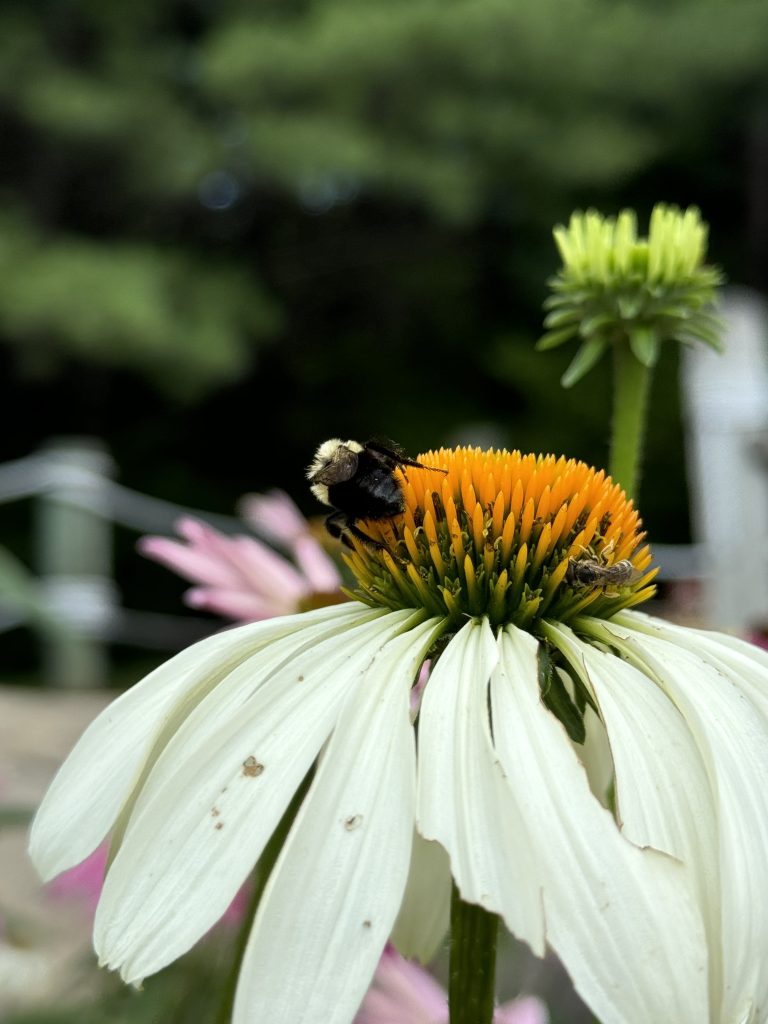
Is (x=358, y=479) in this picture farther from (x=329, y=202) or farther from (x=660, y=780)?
(x=329, y=202)

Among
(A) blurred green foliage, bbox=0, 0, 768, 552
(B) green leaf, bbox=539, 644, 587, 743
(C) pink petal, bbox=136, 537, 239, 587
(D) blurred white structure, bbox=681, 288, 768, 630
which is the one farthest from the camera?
(A) blurred green foliage, bbox=0, 0, 768, 552

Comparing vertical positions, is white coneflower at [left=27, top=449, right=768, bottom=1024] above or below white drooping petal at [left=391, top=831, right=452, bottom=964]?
above

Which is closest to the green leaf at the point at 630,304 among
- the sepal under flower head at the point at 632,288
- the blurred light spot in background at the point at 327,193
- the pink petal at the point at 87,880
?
the sepal under flower head at the point at 632,288

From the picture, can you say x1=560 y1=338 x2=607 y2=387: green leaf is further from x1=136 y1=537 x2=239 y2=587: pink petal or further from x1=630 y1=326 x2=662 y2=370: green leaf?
x1=136 y1=537 x2=239 y2=587: pink petal

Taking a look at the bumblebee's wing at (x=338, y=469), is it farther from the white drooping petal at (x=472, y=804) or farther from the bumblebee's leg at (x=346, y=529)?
Result: the white drooping petal at (x=472, y=804)

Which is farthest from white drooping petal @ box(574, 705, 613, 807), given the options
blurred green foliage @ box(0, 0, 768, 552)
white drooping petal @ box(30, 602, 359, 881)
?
blurred green foliage @ box(0, 0, 768, 552)

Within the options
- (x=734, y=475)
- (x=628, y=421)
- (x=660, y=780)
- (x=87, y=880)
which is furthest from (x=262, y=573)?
(x=734, y=475)

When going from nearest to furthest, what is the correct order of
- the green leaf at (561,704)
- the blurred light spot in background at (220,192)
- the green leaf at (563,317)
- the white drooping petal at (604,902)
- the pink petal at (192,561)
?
the white drooping petal at (604,902) < the green leaf at (561,704) < the green leaf at (563,317) < the pink petal at (192,561) < the blurred light spot in background at (220,192)

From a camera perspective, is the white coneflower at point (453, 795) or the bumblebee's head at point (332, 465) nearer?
the white coneflower at point (453, 795)
